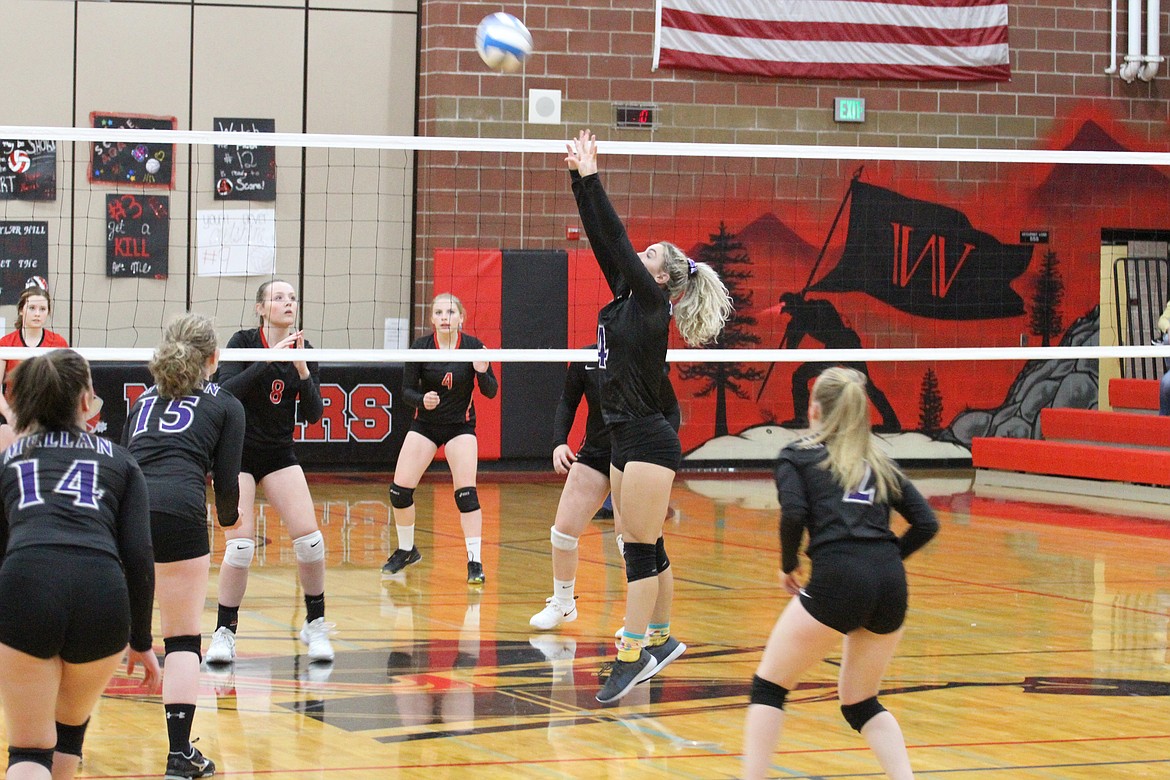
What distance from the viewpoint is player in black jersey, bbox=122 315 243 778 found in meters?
4.46

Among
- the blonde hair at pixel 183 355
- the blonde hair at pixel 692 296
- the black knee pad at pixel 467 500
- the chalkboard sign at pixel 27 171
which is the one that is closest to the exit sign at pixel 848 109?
the chalkboard sign at pixel 27 171

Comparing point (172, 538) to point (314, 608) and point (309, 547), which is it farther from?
point (314, 608)

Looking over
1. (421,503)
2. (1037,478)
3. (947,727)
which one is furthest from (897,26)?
(947,727)

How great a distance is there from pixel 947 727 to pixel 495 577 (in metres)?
3.76

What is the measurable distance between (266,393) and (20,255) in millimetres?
8647

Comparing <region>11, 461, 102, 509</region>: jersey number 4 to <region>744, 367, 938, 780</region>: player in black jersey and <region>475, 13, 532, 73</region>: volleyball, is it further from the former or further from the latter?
<region>475, 13, 532, 73</region>: volleyball

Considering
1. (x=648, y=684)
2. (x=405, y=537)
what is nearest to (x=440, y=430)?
(x=405, y=537)

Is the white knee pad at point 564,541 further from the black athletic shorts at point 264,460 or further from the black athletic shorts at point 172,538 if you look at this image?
the black athletic shorts at point 172,538

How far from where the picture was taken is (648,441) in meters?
5.41

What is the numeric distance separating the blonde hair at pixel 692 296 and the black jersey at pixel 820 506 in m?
1.64

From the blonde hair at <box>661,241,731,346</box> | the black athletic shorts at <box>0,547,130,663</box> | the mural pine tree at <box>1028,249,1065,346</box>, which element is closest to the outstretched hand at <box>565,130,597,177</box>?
the blonde hair at <box>661,241,731,346</box>

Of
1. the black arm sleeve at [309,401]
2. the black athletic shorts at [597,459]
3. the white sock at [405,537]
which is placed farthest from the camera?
the white sock at [405,537]

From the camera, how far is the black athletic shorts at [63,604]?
333cm

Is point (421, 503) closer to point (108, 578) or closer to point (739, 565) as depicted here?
point (739, 565)
